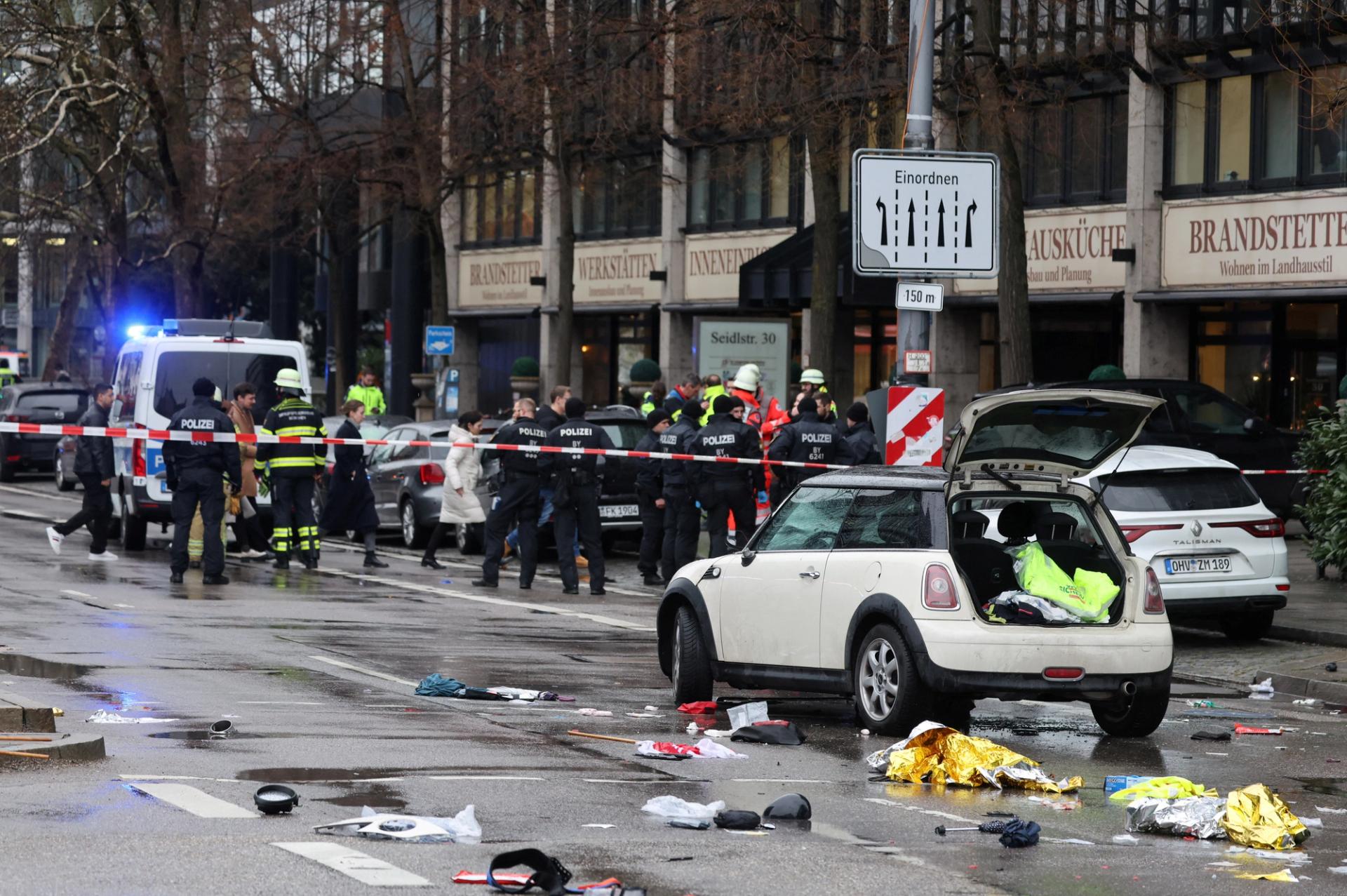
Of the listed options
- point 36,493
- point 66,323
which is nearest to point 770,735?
point 36,493

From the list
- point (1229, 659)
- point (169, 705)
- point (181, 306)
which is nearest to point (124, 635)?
point (169, 705)

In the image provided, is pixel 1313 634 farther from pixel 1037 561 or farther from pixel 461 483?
pixel 461 483

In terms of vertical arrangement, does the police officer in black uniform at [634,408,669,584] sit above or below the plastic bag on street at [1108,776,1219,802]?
above

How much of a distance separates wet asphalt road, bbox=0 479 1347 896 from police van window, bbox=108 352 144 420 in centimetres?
693

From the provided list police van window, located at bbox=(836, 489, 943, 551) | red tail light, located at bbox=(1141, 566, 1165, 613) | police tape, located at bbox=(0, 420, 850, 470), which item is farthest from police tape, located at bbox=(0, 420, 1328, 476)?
red tail light, located at bbox=(1141, 566, 1165, 613)

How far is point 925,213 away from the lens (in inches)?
667

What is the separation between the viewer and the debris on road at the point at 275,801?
26.0 ft

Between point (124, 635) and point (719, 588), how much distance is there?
192 inches

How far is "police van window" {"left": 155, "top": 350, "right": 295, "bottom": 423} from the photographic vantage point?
23.2 meters

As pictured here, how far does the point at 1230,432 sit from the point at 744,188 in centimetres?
1757

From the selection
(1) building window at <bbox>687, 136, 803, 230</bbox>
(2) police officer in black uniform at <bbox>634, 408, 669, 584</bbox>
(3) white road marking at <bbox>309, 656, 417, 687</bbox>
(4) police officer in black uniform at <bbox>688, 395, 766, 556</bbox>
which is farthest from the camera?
(1) building window at <bbox>687, 136, 803, 230</bbox>

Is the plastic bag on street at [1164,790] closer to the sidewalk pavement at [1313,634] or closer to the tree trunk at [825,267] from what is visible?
the sidewalk pavement at [1313,634]

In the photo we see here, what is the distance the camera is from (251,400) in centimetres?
2183

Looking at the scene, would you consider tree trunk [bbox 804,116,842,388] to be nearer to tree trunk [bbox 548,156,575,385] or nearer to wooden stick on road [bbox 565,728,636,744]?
tree trunk [bbox 548,156,575,385]
